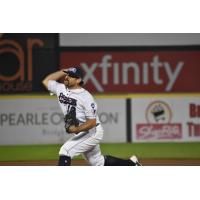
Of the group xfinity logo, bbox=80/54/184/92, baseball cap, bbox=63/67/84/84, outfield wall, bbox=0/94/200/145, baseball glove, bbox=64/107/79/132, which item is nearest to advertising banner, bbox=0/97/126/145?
outfield wall, bbox=0/94/200/145

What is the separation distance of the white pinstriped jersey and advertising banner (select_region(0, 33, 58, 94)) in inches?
10.2

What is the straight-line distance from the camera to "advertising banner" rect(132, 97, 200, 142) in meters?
8.30

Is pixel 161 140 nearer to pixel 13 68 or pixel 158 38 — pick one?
pixel 158 38

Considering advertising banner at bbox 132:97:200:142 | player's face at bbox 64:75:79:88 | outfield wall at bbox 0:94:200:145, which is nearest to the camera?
player's face at bbox 64:75:79:88

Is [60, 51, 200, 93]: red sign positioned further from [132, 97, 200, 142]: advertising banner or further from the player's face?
the player's face

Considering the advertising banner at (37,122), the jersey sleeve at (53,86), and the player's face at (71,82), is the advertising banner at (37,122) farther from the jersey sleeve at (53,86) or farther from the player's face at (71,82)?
the player's face at (71,82)

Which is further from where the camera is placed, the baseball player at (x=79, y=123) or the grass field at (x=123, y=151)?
the grass field at (x=123, y=151)

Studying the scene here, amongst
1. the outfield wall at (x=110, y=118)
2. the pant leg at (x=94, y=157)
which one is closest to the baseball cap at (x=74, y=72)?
the outfield wall at (x=110, y=118)

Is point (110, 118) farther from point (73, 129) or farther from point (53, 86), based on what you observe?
point (53, 86)

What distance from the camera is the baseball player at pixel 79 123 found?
25.3 feet

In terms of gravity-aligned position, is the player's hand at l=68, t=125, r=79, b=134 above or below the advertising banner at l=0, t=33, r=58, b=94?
below

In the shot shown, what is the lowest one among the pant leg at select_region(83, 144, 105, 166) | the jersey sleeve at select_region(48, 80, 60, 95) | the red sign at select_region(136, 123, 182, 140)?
the pant leg at select_region(83, 144, 105, 166)

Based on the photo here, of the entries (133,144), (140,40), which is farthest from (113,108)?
(140,40)

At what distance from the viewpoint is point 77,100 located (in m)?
7.76
